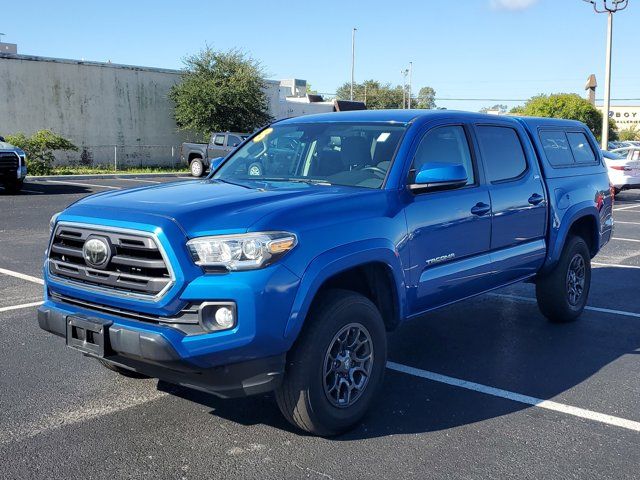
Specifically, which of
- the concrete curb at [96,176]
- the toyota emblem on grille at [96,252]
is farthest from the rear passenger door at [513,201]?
the concrete curb at [96,176]

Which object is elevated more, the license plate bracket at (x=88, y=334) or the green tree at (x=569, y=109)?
the green tree at (x=569, y=109)

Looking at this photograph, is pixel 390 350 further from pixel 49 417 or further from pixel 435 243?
pixel 49 417

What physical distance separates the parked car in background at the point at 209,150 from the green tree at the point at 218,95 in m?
5.12

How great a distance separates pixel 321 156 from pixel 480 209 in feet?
4.21

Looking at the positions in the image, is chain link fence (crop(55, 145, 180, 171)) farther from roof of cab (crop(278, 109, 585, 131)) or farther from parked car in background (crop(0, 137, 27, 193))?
roof of cab (crop(278, 109, 585, 131))

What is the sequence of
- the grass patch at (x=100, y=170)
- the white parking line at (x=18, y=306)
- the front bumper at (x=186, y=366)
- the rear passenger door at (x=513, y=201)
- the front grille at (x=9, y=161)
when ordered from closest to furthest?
1. the front bumper at (x=186, y=366)
2. the rear passenger door at (x=513, y=201)
3. the white parking line at (x=18, y=306)
4. the front grille at (x=9, y=161)
5. the grass patch at (x=100, y=170)

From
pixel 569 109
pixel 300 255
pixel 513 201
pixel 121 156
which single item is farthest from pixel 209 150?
pixel 569 109

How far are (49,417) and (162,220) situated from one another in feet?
5.28

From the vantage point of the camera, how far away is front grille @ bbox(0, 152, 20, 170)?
17.9m

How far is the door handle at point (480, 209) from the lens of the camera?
5219mm

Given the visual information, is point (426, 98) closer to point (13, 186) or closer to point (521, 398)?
point (13, 186)

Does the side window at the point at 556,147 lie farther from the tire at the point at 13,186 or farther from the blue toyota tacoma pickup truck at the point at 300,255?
the tire at the point at 13,186

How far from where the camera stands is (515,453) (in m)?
3.98

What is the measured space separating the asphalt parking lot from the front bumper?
0.45m
